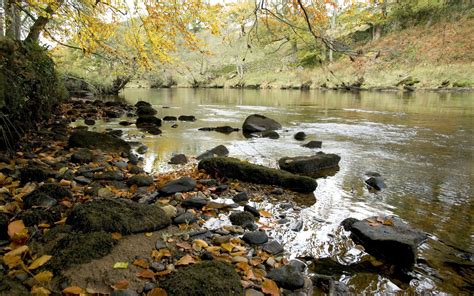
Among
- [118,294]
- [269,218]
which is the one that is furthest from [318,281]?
[118,294]

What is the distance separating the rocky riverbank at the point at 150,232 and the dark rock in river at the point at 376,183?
42.3 inches

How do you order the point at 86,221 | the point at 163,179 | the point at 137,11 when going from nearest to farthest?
the point at 86,221, the point at 163,179, the point at 137,11

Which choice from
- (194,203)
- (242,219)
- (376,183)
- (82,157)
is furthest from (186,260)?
(82,157)

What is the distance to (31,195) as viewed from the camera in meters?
3.60

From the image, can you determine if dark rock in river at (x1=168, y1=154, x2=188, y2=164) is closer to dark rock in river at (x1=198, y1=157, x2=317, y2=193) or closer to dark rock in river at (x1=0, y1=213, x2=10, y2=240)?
dark rock in river at (x1=198, y1=157, x2=317, y2=193)

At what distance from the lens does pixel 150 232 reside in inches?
128

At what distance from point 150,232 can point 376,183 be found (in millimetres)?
3734

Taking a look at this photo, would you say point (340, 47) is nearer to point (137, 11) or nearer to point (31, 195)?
point (31, 195)

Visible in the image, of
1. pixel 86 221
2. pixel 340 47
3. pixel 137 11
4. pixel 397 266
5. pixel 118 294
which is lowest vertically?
pixel 397 266

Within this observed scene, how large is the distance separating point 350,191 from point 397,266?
213 cm

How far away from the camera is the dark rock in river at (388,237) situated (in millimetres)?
3238

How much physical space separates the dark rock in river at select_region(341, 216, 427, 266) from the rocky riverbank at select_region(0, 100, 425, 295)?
0.5 inches

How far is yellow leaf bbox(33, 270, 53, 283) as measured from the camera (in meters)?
2.35

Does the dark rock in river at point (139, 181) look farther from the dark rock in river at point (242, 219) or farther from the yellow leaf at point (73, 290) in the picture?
the yellow leaf at point (73, 290)
